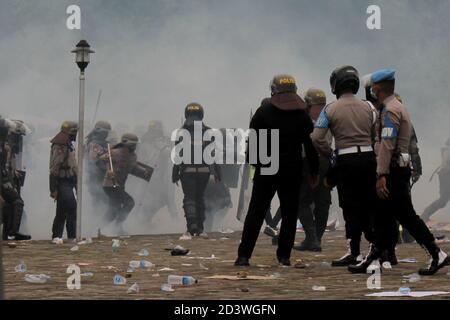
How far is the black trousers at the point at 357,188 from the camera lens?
1291 cm

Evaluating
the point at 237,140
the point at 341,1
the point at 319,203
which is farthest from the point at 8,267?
the point at 341,1

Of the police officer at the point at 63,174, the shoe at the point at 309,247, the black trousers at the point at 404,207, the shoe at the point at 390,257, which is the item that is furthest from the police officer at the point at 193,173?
the black trousers at the point at 404,207

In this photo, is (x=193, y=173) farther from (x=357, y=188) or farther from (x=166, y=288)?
(x=166, y=288)

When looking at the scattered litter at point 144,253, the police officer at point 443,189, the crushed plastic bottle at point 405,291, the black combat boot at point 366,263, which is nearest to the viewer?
the crushed plastic bottle at point 405,291

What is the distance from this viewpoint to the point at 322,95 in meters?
16.4

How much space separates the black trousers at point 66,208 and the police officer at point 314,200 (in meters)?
4.50

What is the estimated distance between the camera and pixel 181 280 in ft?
38.0

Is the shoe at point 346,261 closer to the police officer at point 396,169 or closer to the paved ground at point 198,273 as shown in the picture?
the paved ground at point 198,273

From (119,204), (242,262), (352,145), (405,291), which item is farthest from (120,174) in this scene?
(405,291)

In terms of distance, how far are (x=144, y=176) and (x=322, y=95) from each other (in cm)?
648

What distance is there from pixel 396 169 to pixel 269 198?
67.2 inches

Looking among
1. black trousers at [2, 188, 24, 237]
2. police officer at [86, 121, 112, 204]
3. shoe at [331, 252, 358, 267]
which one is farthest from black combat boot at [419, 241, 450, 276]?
police officer at [86, 121, 112, 204]

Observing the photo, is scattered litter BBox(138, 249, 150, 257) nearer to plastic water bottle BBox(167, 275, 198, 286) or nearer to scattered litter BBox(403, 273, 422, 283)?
plastic water bottle BBox(167, 275, 198, 286)
